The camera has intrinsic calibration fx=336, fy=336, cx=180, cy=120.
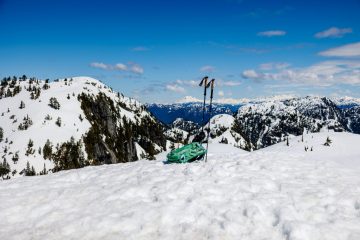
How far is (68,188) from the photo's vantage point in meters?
15.3

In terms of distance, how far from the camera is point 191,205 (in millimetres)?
12094

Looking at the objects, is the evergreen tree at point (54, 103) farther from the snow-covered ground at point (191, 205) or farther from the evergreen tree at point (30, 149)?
the snow-covered ground at point (191, 205)

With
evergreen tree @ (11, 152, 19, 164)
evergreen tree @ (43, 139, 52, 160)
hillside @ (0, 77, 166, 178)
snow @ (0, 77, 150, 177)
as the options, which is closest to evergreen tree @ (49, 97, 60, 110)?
hillside @ (0, 77, 166, 178)

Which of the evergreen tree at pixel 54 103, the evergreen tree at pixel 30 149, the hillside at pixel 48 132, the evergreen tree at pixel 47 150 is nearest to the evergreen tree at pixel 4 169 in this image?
the hillside at pixel 48 132

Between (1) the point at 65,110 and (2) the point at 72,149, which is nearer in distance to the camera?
(2) the point at 72,149

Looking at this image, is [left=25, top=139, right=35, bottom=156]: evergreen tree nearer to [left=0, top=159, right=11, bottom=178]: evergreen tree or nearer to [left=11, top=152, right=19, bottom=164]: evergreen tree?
[left=11, top=152, right=19, bottom=164]: evergreen tree

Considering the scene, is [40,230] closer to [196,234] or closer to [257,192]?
[196,234]

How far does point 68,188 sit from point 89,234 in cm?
568

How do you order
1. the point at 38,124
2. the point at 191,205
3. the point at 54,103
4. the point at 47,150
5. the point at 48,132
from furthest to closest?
the point at 54,103, the point at 38,124, the point at 48,132, the point at 47,150, the point at 191,205

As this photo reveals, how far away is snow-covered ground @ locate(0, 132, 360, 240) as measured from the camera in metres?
10.2

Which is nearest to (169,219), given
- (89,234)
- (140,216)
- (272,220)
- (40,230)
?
(140,216)

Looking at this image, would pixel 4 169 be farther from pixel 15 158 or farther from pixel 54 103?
pixel 54 103

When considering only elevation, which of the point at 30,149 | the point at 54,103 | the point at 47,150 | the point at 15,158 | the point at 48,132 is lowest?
the point at 15,158

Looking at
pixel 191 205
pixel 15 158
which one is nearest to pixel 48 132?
pixel 15 158
